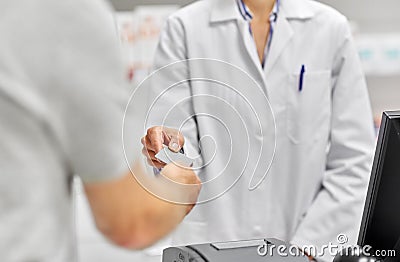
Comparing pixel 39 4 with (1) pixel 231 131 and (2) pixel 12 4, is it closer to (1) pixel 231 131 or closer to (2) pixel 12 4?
(2) pixel 12 4

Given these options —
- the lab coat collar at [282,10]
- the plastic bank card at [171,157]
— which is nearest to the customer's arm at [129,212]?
the plastic bank card at [171,157]

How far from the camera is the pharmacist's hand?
1.04 meters

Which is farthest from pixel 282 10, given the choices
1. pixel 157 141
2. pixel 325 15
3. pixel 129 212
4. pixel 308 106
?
pixel 129 212

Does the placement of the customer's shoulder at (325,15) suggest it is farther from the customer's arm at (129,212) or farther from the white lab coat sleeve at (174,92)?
the customer's arm at (129,212)

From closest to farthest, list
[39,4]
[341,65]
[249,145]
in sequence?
[39,4], [249,145], [341,65]

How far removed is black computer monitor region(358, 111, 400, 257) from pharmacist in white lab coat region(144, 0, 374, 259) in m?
0.62

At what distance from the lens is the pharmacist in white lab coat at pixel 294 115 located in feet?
5.54

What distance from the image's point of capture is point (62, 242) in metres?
0.63

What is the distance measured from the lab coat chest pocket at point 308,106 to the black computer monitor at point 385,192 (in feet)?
2.24

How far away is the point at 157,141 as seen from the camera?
3.56 feet

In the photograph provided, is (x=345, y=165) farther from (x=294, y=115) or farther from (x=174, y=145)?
(x=174, y=145)

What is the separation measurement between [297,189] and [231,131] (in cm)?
32

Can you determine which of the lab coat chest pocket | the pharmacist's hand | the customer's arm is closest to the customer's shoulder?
the lab coat chest pocket

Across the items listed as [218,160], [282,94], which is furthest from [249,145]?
[282,94]
